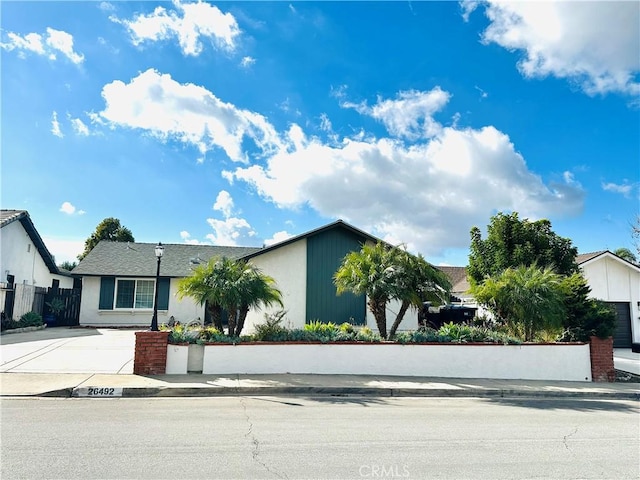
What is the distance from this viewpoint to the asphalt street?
16.1ft

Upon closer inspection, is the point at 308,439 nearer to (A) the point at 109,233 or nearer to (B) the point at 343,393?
(B) the point at 343,393

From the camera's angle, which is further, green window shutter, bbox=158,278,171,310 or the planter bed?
green window shutter, bbox=158,278,171,310

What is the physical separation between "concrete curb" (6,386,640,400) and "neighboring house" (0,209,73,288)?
47.8ft

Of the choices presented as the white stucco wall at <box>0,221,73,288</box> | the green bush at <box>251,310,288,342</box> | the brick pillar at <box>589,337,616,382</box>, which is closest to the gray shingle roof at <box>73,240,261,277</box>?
the white stucco wall at <box>0,221,73,288</box>

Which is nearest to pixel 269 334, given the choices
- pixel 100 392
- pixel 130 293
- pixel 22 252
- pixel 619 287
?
pixel 100 392

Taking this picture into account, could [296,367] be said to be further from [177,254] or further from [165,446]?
[177,254]

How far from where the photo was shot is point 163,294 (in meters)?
22.9

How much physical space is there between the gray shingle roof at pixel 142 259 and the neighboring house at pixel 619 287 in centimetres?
1776

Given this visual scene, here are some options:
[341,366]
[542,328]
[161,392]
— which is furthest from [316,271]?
[161,392]

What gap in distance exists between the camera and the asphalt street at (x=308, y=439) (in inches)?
193

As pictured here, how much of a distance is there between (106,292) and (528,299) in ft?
65.2

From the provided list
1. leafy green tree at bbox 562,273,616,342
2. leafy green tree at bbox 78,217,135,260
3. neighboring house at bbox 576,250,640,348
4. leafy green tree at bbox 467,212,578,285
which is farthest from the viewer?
leafy green tree at bbox 78,217,135,260

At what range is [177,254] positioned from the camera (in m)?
25.9

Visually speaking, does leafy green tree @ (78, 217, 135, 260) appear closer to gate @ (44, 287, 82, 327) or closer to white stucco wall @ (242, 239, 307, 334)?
gate @ (44, 287, 82, 327)
